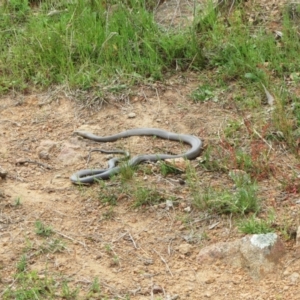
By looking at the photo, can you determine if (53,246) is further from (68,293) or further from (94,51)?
(94,51)

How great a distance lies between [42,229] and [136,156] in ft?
3.81

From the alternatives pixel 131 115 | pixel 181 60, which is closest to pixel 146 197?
pixel 131 115

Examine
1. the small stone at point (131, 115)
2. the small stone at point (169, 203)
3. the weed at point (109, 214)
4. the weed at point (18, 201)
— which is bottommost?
the small stone at point (131, 115)

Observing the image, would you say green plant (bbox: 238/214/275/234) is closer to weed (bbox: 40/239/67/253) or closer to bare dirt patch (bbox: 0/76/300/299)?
bare dirt patch (bbox: 0/76/300/299)

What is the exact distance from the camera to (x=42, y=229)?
482cm

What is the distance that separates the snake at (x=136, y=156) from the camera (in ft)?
18.1

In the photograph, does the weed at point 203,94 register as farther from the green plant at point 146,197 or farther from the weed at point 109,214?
the weed at point 109,214

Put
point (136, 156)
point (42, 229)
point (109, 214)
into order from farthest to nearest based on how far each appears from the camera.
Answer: point (136, 156)
point (109, 214)
point (42, 229)

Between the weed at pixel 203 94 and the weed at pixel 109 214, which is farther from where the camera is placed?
the weed at pixel 203 94

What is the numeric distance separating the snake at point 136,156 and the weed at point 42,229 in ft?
2.24

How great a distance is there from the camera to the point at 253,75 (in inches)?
256

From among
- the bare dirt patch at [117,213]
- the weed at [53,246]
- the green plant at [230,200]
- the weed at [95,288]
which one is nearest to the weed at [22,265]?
the bare dirt patch at [117,213]

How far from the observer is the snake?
5.51 metres

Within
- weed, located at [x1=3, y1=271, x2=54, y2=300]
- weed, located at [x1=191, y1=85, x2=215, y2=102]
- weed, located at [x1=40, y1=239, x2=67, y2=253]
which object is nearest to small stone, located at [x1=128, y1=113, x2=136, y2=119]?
weed, located at [x1=191, y1=85, x2=215, y2=102]
